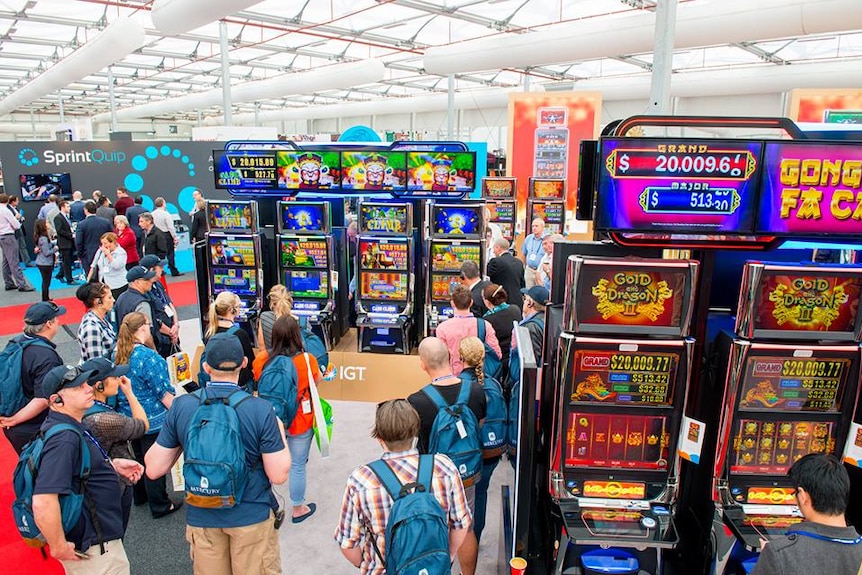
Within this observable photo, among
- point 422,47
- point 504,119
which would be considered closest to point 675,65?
point 422,47

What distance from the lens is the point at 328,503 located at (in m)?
4.09

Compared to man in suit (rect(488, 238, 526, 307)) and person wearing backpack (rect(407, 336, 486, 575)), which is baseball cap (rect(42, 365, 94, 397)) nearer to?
person wearing backpack (rect(407, 336, 486, 575))

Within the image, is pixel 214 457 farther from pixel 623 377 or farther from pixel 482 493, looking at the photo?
pixel 623 377

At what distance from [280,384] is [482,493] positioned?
1.35 metres

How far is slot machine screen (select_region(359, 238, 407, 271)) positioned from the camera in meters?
6.11

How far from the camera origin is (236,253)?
20.4ft

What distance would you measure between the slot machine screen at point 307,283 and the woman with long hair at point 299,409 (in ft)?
7.80

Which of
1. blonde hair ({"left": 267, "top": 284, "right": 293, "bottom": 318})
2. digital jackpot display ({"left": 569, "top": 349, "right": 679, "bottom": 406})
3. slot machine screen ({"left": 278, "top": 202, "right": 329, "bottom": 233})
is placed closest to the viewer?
digital jackpot display ({"left": 569, "top": 349, "right": 679, "bottom": 406})

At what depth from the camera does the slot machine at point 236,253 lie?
20.3ft

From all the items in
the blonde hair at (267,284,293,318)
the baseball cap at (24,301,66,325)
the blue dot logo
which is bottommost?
the blonde hair at (267,284,293,318)

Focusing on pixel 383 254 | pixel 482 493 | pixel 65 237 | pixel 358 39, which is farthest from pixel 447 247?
pixel 358 39

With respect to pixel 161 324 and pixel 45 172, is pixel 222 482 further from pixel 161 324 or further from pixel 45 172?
pixel 45 172

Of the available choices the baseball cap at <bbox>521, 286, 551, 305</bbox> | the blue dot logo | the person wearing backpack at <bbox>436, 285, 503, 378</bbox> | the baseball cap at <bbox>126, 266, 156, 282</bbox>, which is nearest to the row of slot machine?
the person wearing backpack at <bbox>436, 285, 503, 378</bbox>

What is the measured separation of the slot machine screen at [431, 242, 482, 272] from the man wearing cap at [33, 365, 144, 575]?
156 inches
